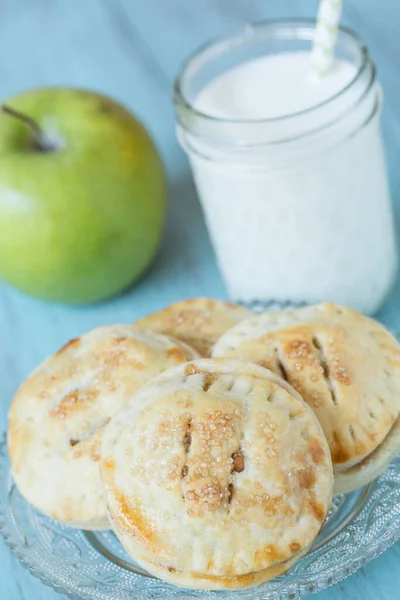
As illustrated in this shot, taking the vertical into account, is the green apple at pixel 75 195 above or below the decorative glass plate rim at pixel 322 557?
above

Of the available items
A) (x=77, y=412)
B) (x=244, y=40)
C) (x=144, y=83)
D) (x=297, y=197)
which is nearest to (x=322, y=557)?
(x=77, y=412)

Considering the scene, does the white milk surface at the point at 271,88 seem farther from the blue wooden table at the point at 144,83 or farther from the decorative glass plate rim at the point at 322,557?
the decorative glass plate rim at the point at 322,557

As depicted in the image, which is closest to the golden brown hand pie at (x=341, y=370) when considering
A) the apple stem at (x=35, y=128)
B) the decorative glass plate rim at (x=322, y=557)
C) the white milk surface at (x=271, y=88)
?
the decorative glass plate rim at (x=322, y=557)

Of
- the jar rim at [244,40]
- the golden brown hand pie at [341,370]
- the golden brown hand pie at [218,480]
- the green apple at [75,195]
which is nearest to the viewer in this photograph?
the golden brown hand pie at [218,480]

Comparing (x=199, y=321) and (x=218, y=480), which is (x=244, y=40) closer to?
(x=199, y=321)

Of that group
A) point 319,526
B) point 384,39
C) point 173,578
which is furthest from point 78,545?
point 384,39

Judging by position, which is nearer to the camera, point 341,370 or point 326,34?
point 341,370

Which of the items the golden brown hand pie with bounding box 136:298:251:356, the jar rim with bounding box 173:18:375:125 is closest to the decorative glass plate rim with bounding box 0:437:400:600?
the golden brown hand pie with bounding box 136:298:251:356
